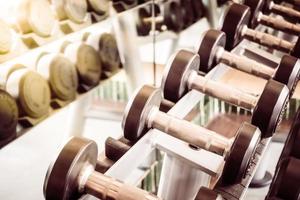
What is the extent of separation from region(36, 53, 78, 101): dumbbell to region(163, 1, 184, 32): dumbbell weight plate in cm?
65

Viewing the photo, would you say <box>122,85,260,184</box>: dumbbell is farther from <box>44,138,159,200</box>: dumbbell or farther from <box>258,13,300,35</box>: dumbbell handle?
<box>258,13,300,35</box>: dumbbell handle

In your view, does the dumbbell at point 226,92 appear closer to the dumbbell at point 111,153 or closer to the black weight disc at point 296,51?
the dumbbell at point 111,153

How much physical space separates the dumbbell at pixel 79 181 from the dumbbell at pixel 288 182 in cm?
25

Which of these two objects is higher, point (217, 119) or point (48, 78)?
point (48, 78)

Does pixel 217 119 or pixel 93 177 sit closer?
pixel 93 177

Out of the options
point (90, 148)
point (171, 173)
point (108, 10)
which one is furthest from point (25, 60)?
point (90, 148)

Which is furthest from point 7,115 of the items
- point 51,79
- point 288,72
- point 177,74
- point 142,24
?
point 142,24

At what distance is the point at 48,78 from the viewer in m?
1.39

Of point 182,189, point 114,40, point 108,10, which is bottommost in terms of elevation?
point 182,189

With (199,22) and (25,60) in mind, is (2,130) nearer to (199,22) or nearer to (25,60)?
(25,60)

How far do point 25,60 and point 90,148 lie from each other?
867 millimetres

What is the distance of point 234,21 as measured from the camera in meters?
1.17

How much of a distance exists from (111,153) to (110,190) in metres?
0.11

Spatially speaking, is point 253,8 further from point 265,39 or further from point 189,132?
point 189,132
